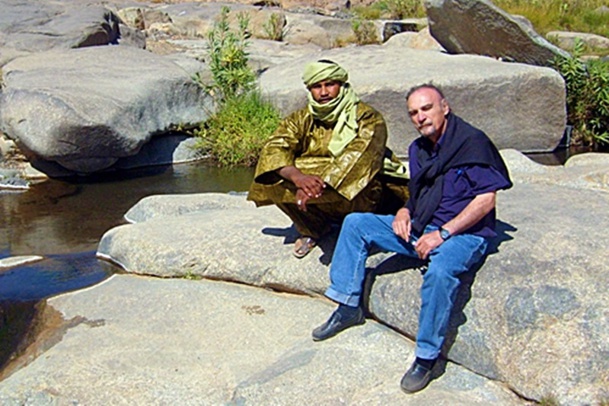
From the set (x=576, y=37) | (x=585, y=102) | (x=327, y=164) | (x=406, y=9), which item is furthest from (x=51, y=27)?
(x=406, y=9)

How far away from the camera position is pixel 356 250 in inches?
165

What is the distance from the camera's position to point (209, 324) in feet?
15.0

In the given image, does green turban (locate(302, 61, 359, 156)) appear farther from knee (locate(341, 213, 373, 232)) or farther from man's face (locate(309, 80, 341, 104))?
knee (locate(341, 213, 373, 232))

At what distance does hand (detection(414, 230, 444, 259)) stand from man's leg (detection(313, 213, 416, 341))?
271 mm

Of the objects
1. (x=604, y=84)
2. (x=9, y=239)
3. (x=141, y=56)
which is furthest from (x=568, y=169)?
(x=141, y=56)

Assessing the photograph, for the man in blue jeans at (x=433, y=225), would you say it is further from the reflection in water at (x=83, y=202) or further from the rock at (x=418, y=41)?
the rock at (x=418, y=41)

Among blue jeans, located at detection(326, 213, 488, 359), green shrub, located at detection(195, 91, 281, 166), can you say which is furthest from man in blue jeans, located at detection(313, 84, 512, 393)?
green shrub, located at detection(195, 91, 281, 166)

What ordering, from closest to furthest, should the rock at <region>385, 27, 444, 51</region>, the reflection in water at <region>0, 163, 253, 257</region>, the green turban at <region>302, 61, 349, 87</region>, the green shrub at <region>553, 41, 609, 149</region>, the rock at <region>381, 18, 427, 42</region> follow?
the green turban at <region>302, 61, 349, 87</region> → the reflection in water at <region>0, 163, 253, 257</region> → the green shrub at <region>553, 41, 609, 149</region> → the rock at <region>385, 27, 444, 51</region> → the rock at <region>381, 18, 427, 42</region>

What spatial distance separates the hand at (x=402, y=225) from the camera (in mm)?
4109

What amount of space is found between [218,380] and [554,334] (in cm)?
158

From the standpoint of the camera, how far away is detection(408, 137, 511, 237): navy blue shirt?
3.89 metres

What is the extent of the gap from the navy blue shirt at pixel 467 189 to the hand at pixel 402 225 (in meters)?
0.13

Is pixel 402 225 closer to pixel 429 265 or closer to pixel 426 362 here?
pixel 429 265

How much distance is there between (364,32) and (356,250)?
13030mm
